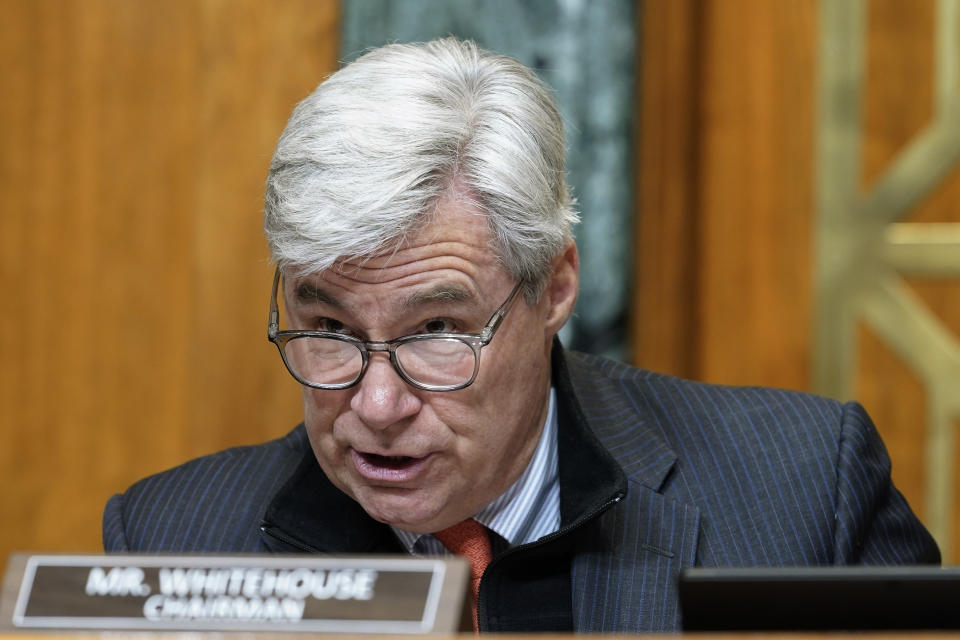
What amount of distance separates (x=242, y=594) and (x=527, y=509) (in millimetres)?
728

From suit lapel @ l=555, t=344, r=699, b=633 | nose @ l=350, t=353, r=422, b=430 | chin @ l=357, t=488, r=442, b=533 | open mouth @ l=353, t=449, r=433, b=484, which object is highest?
nose @ l=350, t=353, r=422, b=430

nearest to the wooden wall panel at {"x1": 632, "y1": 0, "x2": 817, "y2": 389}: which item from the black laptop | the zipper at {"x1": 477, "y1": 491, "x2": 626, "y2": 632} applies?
the zipper at {"x1": 477, "y1": 491, "x2": 626, "y2": 632}

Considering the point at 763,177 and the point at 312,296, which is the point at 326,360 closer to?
the point at 312,296

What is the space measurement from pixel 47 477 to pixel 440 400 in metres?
1.79

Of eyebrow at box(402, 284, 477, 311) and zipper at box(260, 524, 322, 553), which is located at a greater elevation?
→ eyebrow at box(402, 284, 477, 311)

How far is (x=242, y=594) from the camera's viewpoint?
2.85ft

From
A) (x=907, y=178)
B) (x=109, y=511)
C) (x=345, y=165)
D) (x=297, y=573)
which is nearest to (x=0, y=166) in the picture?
(x=109, y=511)

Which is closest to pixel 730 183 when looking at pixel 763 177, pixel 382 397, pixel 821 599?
pixel 763 177

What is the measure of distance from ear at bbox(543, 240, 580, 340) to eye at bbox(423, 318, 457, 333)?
0.18 meters

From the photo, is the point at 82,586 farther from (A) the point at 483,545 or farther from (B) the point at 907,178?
(B) the point at 907,178

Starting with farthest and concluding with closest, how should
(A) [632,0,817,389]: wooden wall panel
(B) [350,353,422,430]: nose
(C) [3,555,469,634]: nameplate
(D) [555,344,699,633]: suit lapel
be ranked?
1. (A) [632,0,817,389]: wooden wall panel
2. (D) [555,344,699,633]: suit lapel
3. (B) [350,353,422,430]: nose
4. (C) [3,555,469,634]: nameplate

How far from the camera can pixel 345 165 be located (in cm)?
137

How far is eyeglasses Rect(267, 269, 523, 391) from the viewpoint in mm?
1359

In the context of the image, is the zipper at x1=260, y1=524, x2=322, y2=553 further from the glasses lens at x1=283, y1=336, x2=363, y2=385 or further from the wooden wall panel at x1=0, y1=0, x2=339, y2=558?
the wooden wall panel at x1=0, y1=0, x2=339, y2=558
